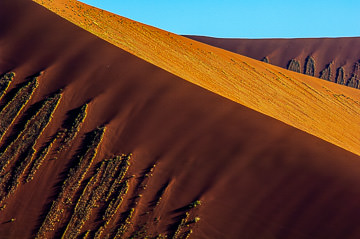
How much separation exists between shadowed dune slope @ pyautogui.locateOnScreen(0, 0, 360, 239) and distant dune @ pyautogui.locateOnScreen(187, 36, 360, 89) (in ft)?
175

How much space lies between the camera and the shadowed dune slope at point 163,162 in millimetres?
11930

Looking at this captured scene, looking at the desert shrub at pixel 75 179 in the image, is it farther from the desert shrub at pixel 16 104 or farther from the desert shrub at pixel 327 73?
the desert shrub at pixel 327 73

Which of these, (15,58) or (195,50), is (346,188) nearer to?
(15,58)

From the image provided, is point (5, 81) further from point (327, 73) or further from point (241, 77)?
point (327, 73)

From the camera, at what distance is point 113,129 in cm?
1411

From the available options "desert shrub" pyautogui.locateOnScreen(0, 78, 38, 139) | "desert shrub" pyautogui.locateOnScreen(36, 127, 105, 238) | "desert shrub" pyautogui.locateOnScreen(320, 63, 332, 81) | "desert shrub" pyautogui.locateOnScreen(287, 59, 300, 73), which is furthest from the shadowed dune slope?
"desert shrub" pyautogui.locateOnScreen(287, 59, 300, 73)

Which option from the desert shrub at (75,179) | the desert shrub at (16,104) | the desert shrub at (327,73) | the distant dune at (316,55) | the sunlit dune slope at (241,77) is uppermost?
the distant dune at (316,55)

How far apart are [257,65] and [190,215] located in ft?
71.5

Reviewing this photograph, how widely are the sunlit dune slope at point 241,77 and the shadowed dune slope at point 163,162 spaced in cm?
461

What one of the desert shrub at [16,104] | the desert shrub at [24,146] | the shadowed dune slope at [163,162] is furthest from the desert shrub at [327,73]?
the desert shrub at [24,146]

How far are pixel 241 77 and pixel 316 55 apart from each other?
46.7 meters

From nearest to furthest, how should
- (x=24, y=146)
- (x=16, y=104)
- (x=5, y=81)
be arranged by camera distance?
1. (x=24, y=146)
2. (x=16, y=104)
3. (x=5, y=81)

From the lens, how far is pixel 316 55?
224 ft

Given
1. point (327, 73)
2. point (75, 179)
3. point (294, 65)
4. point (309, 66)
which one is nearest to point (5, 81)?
point (75, 179)
